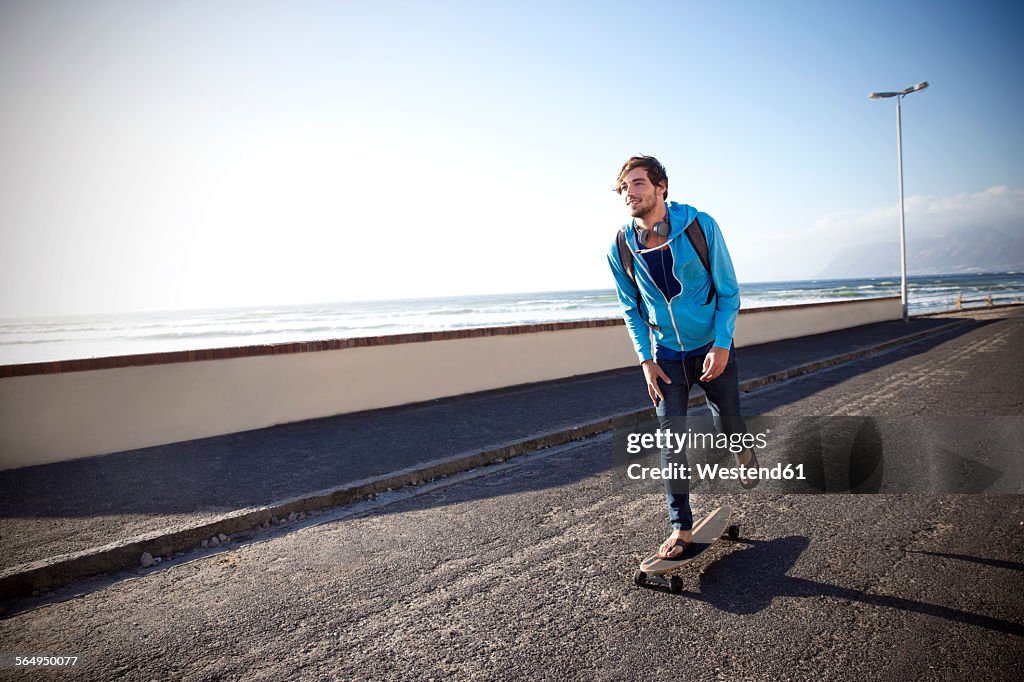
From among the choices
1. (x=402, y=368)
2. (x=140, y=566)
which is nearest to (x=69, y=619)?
(x=140, y=566)

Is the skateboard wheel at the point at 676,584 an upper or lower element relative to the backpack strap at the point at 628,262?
lower

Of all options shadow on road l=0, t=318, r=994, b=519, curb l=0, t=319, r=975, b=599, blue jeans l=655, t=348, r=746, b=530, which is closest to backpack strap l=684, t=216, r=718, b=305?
blue jeans l=655, t=348, r=746, b=530

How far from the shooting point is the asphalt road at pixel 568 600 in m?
2.21

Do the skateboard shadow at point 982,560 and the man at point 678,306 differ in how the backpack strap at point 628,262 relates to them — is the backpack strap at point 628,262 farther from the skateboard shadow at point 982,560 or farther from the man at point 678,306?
the skateboard shadow at point 982,560

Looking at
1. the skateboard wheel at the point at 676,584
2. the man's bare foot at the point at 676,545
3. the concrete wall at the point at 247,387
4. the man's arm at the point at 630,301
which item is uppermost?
the man's arm at the point at 630,301

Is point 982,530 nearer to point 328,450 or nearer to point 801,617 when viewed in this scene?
point 801,617

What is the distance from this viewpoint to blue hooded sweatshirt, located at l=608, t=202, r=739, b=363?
9.52ft

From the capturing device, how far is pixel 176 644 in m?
2.54

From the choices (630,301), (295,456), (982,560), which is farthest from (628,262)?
(295,456)

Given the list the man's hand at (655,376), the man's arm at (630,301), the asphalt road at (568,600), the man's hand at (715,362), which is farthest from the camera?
the man's arm at (630,301)

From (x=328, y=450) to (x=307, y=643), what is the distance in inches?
140

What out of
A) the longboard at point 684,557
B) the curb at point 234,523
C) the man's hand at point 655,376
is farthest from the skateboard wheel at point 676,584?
the curb at point 234,523

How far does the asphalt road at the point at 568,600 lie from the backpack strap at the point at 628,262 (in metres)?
1.32

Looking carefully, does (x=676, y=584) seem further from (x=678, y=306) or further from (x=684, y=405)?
(x=678, y=306)
